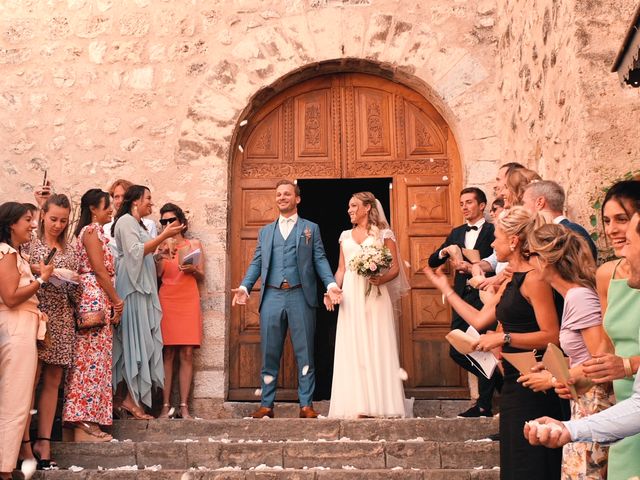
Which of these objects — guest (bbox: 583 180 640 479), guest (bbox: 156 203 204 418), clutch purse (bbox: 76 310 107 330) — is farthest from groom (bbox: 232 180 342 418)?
guest (bbox: 583 180 640 479)

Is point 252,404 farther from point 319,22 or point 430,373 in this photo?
point 319,22

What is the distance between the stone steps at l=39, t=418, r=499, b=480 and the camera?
5520 millimetres

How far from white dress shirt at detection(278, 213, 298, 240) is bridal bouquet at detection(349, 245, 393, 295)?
0.76 metres

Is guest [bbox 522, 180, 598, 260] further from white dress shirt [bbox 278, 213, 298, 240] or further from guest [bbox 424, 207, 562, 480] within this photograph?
white dress shirt [bbox 278, 213, 298, 240]

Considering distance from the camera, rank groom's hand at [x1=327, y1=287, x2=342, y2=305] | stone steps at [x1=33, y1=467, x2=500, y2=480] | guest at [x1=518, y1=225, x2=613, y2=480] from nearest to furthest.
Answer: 1. guest at [x1=518, y1=225, x2=613, y2=480]
2. stone steps at [x1=33, y1=467, x2=500, y2=480]
3. groom's hand at [x1=327, y1=287, x2=342, y2=305]

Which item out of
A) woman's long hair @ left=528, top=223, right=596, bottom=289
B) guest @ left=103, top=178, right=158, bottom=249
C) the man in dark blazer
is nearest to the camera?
woman's long hair @ left=528, top=223, right=596, bottom=289

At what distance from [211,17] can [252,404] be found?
13.4ft

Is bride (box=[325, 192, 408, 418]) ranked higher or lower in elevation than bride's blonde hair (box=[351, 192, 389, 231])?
lower

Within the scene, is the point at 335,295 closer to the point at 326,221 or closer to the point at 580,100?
the point at 580,100

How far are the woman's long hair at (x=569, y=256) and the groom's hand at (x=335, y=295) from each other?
11.4ft

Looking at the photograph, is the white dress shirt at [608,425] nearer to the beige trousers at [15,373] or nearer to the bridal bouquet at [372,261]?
the beige trousers at [15,373]

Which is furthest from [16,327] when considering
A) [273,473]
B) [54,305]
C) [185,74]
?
[185,74]

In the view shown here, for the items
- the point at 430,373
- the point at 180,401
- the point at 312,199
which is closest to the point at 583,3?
the point at 430,373

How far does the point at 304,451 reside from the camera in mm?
5898
